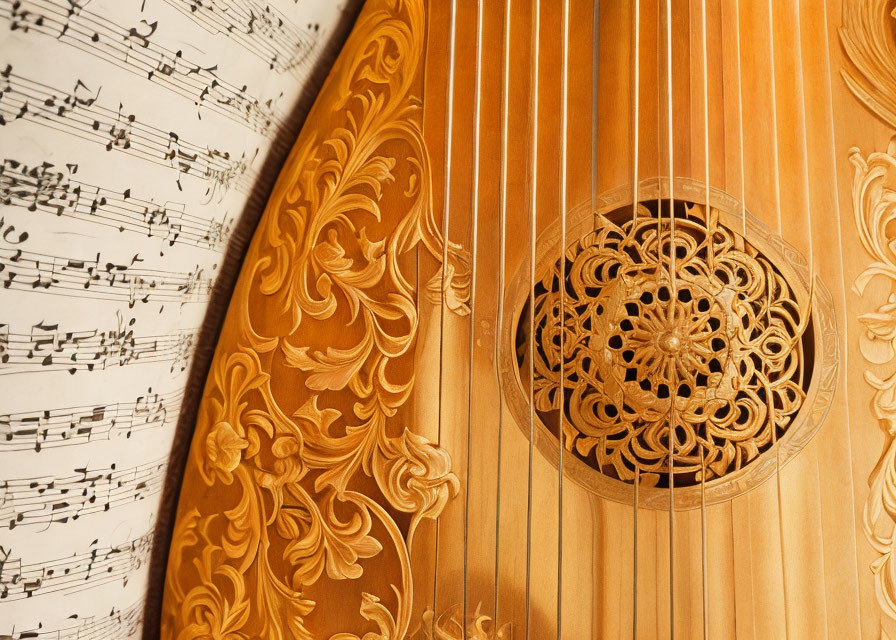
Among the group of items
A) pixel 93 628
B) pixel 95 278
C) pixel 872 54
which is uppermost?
pixel 872 54

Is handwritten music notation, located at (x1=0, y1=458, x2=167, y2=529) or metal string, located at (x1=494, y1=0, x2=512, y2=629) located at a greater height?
metal string, located at (x1=494, y1=0, x2=512, y2=629)

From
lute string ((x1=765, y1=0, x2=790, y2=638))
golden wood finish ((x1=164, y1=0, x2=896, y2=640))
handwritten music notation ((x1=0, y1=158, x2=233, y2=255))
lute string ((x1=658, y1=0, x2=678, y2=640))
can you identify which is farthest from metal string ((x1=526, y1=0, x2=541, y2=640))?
handwritten music notation ((x1=0, y1=158, x2=233, y2=255))

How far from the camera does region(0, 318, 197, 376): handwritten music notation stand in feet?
1.97

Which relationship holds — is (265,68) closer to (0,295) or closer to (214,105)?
(214,105)

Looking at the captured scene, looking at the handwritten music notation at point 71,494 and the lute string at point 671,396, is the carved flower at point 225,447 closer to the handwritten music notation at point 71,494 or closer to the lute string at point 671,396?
the handwritten music notation at point 71,494

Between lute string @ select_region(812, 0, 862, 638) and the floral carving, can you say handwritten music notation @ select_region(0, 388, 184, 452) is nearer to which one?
the floral carving

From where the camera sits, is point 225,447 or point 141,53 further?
point 225,447

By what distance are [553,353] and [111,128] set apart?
489mm

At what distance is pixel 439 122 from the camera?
2.37ft

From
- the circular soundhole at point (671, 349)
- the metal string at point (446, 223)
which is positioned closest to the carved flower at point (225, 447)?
the metal string at point (446, 223)

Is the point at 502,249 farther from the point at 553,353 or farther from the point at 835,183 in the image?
the point at 835,183

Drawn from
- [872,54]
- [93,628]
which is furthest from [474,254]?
[93,628]

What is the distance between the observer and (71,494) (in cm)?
65

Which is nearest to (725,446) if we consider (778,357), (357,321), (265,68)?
(778,357)
